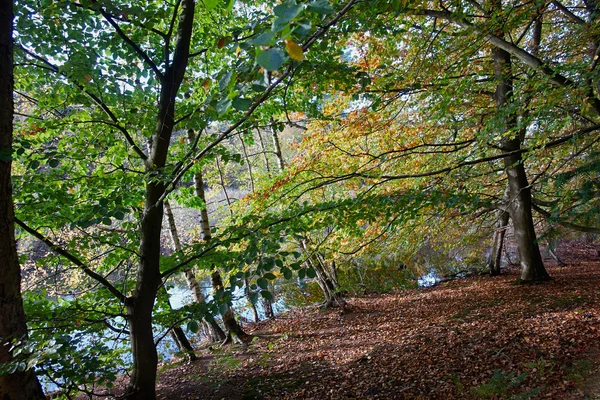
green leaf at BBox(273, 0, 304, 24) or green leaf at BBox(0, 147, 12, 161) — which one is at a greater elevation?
green leaf at BBox(0, 147, 12, 161)

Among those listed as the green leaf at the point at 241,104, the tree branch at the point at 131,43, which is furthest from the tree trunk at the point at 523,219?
the green leaf at the point at 241,104

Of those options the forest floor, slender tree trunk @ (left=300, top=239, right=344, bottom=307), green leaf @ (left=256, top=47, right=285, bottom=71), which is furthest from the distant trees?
slender tree trunk @ (left=300, top=239, right=344, bottom=307)

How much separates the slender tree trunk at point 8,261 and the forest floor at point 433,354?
2885mm

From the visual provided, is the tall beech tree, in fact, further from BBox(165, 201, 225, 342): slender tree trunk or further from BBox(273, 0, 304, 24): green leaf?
BBox(165, 201, 225, 342): slender tree trunk

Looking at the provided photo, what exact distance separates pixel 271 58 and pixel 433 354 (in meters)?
5.12

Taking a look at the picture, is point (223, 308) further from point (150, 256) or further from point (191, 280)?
point (191, 280)

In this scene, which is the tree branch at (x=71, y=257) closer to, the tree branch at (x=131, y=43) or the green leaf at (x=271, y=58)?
the tree branch at (x=131, y=43)

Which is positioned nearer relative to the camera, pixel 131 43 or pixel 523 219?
pixel 131 43

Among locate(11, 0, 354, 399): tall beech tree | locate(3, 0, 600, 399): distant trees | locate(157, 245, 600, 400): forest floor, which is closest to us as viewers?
locate(3, 0, 600, 399): distant trees

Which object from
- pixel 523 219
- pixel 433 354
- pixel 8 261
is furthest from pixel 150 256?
pixel 523 219

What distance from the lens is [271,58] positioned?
29.3 inches

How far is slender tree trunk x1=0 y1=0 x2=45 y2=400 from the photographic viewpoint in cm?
242

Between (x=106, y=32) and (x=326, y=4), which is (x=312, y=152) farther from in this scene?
(x=326, y=4)

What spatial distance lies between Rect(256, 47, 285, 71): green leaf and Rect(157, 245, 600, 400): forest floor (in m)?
3.93
